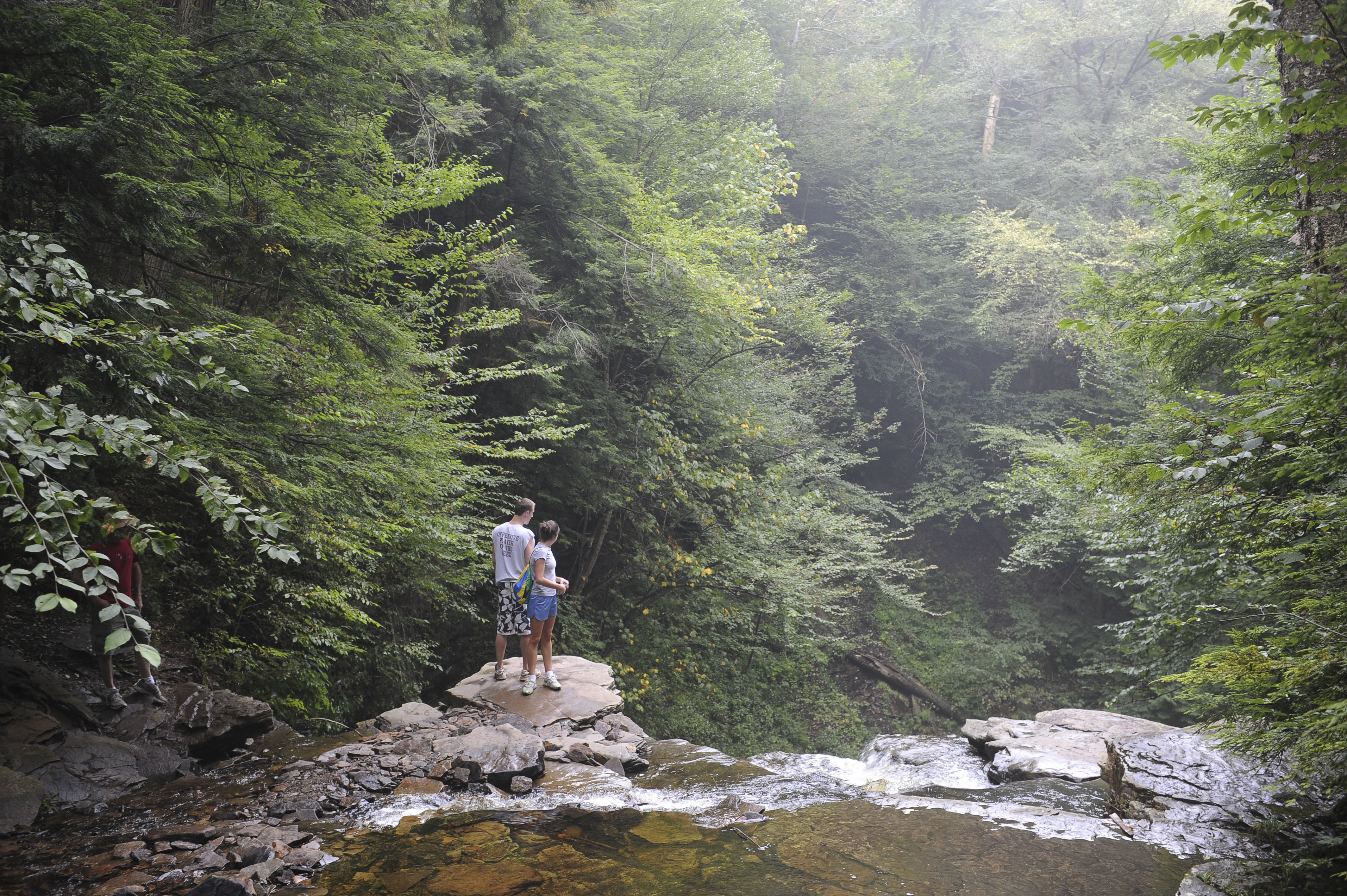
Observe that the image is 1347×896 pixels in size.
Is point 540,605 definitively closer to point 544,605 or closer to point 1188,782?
point 544,605

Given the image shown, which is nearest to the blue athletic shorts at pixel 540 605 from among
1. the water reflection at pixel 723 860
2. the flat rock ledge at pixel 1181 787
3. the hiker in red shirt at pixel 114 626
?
the water reflection at pixel 723 860

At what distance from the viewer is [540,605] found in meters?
6.32

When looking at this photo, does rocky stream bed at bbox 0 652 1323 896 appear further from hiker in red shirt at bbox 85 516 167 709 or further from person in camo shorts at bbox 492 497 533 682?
person in camo shorts at bbox 492 497 533 682

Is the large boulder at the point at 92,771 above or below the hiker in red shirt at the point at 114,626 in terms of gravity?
below

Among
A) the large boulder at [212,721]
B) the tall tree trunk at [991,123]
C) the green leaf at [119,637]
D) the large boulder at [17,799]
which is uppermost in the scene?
the tall tree trunk at [991,123]

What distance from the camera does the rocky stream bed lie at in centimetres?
321

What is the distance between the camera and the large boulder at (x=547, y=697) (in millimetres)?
6172

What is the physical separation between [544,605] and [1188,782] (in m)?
5.22

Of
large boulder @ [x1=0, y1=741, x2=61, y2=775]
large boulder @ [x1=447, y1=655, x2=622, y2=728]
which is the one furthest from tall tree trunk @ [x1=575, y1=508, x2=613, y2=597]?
A: large boulder @ [x1=0, y1=741, x2=61, y2=775]

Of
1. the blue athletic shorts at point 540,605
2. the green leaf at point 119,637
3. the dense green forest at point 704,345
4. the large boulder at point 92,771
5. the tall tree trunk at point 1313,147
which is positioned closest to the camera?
the green leaf at point 119,637

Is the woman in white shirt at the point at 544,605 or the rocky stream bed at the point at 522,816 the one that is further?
the woman in white shirt at the point at 544,605

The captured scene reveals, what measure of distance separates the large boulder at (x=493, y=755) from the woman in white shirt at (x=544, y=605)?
129 centimetres

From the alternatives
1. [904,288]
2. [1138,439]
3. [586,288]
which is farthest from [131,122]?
[904,288]

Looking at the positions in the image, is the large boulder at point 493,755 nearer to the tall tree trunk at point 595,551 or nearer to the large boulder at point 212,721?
the large boulder at point 212,721
